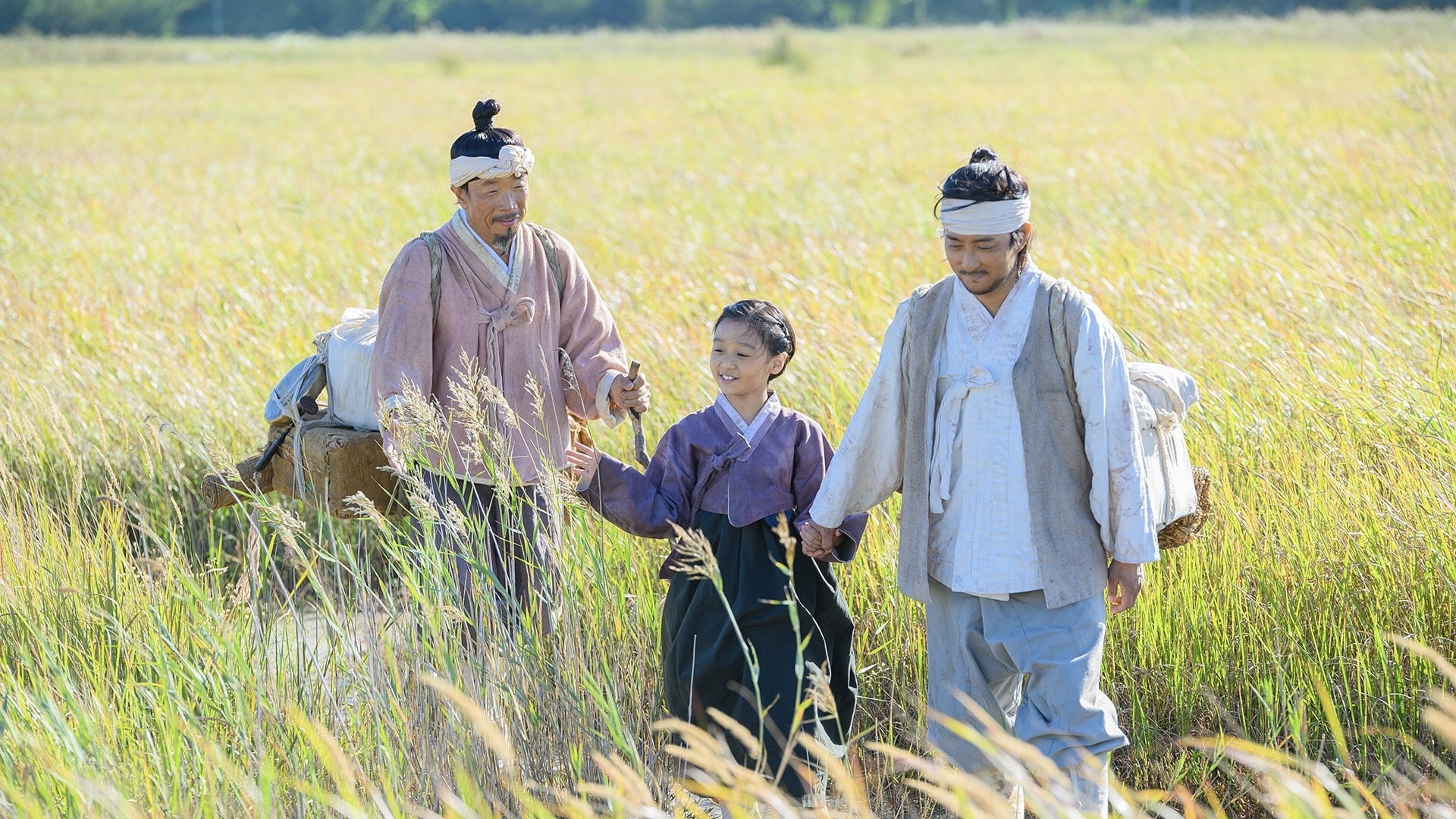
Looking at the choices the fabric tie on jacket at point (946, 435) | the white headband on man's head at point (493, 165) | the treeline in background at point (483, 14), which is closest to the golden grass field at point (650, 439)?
the fabric tie on jacket at point (946, 435)

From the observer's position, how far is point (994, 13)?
66.4m

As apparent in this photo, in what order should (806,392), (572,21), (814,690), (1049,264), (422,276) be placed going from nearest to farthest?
(814,690)
(422,276)
(806,392)
(1049,264)
(572,21)

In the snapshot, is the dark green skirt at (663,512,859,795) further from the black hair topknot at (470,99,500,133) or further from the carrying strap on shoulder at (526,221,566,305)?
the black hair topknot at (470,99,500,133)

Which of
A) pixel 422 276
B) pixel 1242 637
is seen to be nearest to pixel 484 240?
pixel 422 276

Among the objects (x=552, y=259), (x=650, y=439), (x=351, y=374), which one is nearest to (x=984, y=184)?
(x=552, y=259)

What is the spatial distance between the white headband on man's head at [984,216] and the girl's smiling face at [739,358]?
50 centimetres

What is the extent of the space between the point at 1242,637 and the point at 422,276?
205 cm

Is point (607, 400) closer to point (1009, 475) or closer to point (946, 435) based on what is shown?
point (946, 435)

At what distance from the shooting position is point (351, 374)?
327cm

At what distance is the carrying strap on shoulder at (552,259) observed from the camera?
332 centimetres

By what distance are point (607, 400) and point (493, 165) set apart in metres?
0.61

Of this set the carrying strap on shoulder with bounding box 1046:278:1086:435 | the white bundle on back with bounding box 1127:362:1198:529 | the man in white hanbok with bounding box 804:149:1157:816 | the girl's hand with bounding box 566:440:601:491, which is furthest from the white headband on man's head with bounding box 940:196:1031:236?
the girl's hand with bounding box 566:440:601:491

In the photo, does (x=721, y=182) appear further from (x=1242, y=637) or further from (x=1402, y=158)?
(x=1242, y=637)

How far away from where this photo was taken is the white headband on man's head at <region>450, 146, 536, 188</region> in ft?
10.2
